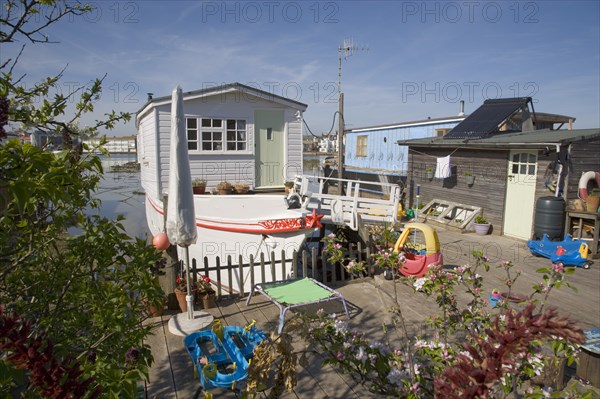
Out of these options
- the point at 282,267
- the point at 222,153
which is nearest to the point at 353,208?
the point at 282,267

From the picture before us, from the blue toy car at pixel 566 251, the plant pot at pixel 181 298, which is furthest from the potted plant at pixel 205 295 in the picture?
the blue toy car at pixel 566 251

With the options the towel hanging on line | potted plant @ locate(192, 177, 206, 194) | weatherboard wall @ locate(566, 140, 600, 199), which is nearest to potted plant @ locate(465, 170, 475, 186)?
the towel hanging on line

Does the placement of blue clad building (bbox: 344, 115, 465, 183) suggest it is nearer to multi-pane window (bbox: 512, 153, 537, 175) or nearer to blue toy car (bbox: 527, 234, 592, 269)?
multi-pane window (bbox: 512, 153, 537, 175)

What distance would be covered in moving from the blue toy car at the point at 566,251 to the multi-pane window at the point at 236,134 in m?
9.66

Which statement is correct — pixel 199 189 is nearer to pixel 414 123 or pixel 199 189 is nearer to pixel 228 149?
pixel 228 149

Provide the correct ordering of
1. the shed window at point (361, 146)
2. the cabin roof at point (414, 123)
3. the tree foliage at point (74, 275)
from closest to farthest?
the tree foliage at point (74, 275) → the cabin roof at point (414, 123) → the shed window at point (361, 146)

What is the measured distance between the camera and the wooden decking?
14.5 ft

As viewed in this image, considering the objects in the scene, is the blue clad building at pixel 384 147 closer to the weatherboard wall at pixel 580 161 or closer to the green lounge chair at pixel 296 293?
the weatherboard wall at pixel 580 161

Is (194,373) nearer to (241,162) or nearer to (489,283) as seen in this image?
(489,283)

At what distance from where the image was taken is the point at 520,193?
1339 cm

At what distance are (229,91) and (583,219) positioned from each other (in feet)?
39.1

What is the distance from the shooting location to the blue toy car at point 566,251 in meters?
10.1

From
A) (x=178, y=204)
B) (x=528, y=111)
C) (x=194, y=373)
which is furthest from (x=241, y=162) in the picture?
(x=528, y=111)

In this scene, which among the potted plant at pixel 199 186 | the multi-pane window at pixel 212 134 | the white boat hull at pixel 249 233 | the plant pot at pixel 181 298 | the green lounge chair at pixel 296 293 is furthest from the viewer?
the multi-pane window at pixel 212 134
